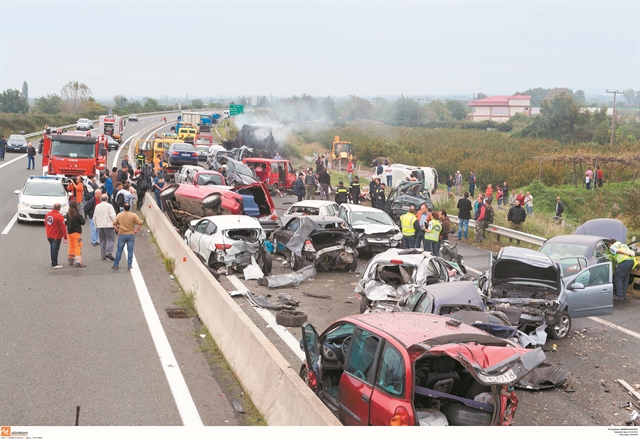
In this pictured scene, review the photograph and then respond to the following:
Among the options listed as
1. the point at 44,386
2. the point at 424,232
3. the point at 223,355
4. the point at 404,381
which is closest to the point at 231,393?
the point at 223,355

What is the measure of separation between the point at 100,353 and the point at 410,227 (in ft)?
34.4

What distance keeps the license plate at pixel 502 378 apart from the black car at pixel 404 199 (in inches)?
716

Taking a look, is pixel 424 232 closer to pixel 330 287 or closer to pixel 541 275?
pixel 330 287

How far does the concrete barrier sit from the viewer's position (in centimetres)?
755

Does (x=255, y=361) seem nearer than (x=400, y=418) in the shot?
No

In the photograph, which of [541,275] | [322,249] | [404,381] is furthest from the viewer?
[322,249]

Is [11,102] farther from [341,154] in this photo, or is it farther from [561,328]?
[561,328]

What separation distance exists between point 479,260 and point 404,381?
49.4ft

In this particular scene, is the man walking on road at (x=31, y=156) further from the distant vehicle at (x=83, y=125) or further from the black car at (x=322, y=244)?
the distant vehicle at (x=83, y=125)

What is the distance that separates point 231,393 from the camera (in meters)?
9.60

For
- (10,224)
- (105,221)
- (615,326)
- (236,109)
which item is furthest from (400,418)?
(236,109)

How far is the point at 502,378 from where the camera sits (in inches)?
265

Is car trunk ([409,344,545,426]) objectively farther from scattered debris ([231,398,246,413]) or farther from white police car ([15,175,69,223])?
white police car ([15,175,69,223])

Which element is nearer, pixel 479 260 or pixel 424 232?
pixel 424 232
